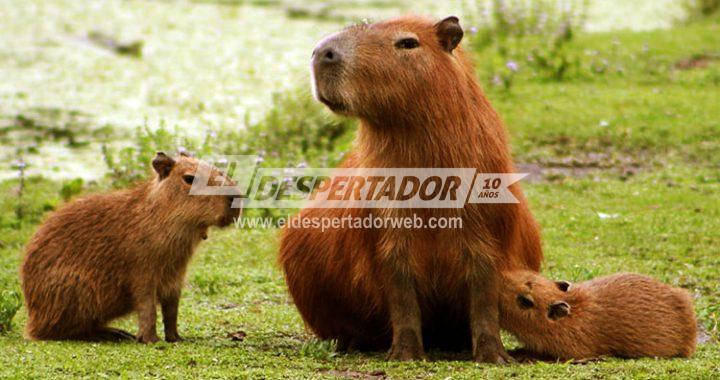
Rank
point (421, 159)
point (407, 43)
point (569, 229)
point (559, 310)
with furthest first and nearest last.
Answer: point (569, 229) < point (559, 310) < point (421, 159) < point (407, 43)

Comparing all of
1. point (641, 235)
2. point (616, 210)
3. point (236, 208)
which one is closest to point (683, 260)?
point (641, 235)

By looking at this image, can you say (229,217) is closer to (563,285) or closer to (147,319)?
(147,319)

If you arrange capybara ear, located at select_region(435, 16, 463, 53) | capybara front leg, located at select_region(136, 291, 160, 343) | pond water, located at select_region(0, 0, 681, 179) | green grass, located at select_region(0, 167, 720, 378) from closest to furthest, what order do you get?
green grass, located at select_region(0, 167, 720, 378)
capybara ear, located at select_region(435, 16, 463, 53)
capybara front leg, located at select_region(136, 291, 160, 343)
pond water, located at select_region(0, 0, 681, 179)

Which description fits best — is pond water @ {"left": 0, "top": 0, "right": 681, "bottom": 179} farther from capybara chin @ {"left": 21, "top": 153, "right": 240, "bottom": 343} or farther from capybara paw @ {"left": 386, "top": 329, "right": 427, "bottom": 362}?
capybara paw @ {"left": 386, "top": 329, "right": 427, "bottom": 362}

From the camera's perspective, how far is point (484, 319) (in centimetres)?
576

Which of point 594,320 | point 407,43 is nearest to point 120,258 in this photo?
point 407,43

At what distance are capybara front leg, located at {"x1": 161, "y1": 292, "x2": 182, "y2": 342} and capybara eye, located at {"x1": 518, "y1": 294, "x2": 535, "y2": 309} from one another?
72.5 inches

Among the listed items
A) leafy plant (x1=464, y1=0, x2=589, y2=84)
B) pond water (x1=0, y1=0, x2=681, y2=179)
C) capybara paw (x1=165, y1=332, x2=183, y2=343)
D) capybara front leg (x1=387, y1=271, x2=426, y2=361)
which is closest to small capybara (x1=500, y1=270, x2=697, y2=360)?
capybara front leg (x1=387, y1=271, x2=426, y2=361)

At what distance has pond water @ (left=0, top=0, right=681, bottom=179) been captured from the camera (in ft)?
43.2

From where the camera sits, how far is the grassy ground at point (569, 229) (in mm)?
5473

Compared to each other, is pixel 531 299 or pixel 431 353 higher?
pixel 531 299

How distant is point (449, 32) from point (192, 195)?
1.67 m

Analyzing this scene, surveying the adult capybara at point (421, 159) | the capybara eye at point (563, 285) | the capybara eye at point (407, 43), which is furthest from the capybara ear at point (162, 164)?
the capybara eye at point (563, 285)

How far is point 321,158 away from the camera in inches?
425
